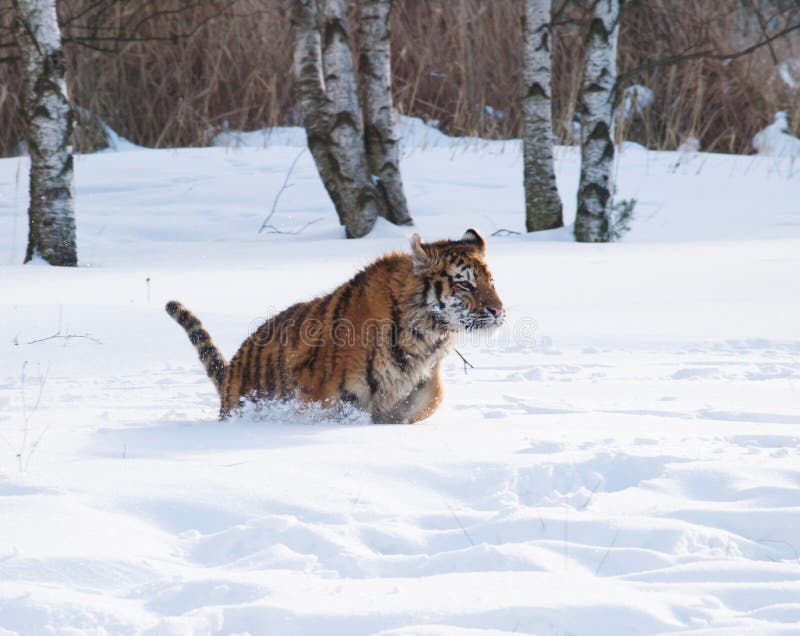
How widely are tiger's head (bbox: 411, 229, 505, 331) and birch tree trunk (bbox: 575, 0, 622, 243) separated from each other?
5618mm

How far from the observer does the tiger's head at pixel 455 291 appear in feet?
14.5

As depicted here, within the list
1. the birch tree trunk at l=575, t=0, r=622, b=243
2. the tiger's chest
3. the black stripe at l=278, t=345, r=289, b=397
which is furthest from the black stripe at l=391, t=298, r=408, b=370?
the birch tree trunk at l=575, t=0, r=622, b=243

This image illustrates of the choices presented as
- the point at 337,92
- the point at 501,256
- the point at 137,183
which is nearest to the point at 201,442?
the point at 501,256

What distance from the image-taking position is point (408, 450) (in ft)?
11.8

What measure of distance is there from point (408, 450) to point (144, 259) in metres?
6.07

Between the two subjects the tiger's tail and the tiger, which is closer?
the tiger

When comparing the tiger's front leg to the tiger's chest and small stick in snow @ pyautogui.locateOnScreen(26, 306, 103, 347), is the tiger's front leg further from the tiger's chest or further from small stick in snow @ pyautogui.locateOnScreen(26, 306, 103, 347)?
small stick in snow @ pyautogui.locateOnScreen(26, 306, 103, 347)

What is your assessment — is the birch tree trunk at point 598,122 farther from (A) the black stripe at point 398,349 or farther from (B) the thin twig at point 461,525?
(B) the thin twig at point 461,525

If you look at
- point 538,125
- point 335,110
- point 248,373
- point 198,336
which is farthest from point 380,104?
point 248,373

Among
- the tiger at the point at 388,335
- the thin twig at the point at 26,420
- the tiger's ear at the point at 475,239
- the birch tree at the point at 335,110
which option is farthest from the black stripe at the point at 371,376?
the birch tree at the point at 335,110

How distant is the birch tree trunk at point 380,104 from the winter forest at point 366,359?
0.04 meters

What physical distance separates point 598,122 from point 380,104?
7.10 ft

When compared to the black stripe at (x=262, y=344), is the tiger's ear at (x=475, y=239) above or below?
above

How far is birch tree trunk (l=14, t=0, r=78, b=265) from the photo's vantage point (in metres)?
7.88
